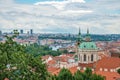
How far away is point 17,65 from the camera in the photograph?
2009 centimetres

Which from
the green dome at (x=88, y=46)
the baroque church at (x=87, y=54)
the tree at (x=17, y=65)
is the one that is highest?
the tree at (x=17, y=65)

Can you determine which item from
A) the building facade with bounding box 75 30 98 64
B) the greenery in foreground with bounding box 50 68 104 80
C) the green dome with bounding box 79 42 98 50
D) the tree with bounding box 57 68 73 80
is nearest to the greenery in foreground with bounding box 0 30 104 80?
the greenery in foreground with bounding box 50 68 104 80

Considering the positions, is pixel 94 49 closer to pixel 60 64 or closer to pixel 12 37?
pixel 60 64

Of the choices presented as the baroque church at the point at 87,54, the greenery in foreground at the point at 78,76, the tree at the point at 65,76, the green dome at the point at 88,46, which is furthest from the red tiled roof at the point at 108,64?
the tree at the point at 65,76

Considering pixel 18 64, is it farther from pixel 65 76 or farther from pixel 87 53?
pixel 87 53

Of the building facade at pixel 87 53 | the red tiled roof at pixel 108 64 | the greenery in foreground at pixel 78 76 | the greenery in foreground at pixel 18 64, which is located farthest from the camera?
the building facade at pixel 87 53

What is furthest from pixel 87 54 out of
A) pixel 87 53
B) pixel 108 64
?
pixel 108 64

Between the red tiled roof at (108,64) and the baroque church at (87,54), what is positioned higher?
the baroque church at (87,54)

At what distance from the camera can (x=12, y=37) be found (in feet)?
70.2

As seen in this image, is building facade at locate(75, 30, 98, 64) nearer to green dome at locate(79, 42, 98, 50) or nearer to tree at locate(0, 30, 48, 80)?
green dome at locate(79, 42, 98, 50)

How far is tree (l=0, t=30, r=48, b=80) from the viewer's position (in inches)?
786

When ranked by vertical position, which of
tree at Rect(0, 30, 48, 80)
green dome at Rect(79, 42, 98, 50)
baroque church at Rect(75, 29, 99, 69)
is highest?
tree at Rect(0, 30, 48, 80)

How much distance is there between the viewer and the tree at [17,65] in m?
20.0

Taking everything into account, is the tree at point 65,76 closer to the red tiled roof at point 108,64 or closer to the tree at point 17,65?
the tree at point 17,65
